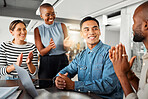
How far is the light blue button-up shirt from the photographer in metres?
1.00

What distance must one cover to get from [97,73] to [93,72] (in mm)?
37

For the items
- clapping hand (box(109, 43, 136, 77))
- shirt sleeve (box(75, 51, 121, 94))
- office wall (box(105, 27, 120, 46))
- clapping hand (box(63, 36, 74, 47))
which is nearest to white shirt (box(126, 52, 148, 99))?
clapping hand (box(109, 43, 136, 77))

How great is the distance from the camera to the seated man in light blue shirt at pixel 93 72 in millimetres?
995

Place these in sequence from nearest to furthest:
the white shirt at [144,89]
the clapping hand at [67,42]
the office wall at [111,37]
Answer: the white shirt at [144,89] → the clapping hand at [67,42] → the office wall at [111,37]

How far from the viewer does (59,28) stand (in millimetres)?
1608

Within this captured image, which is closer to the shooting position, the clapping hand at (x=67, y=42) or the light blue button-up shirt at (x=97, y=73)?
the light blue button-up shirt at (x=97, y=73)

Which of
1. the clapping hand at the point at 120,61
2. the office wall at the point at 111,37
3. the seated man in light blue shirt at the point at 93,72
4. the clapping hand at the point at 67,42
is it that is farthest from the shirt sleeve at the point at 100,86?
the office wall at the point at 111,37

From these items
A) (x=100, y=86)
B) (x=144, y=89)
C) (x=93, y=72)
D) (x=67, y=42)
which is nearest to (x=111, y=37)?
(x=67, y=42)

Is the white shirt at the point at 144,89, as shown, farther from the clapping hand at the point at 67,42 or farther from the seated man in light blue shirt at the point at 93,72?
the clapping hand at the point at 67,42

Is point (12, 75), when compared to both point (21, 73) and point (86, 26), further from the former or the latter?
point (86, 26)

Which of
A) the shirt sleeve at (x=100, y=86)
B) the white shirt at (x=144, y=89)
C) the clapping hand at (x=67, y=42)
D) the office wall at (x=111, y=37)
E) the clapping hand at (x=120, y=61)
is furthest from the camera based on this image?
the office wall at (x=111, y=37)

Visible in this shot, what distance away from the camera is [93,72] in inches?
46.9

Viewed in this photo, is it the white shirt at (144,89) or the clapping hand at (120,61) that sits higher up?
the clapping hand at (120,61)

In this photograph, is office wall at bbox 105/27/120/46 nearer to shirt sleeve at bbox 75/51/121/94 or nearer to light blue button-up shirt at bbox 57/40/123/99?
light blue button-up shirt at bbox 57/40/123/99
